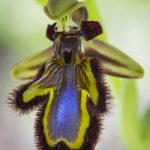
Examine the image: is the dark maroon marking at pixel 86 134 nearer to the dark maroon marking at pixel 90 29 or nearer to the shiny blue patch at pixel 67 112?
the shiny blue patch at pixel 67 112

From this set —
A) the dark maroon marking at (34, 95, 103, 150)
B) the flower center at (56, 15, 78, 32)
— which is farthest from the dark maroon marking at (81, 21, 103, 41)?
the dark maroon marking at (34, 95, 103, 150)

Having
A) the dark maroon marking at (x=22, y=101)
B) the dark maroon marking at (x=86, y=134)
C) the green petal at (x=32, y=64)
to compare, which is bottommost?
the dark maroon marking at (x=86, y=134)

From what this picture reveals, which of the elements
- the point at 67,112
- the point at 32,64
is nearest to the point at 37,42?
the point at 32,64

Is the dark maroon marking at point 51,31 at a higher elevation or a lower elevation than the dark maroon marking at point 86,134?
higher

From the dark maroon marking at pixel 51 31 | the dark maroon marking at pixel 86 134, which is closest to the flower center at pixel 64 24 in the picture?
the dark maroon marking at pixel 51 31

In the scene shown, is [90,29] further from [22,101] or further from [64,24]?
[22,101]
